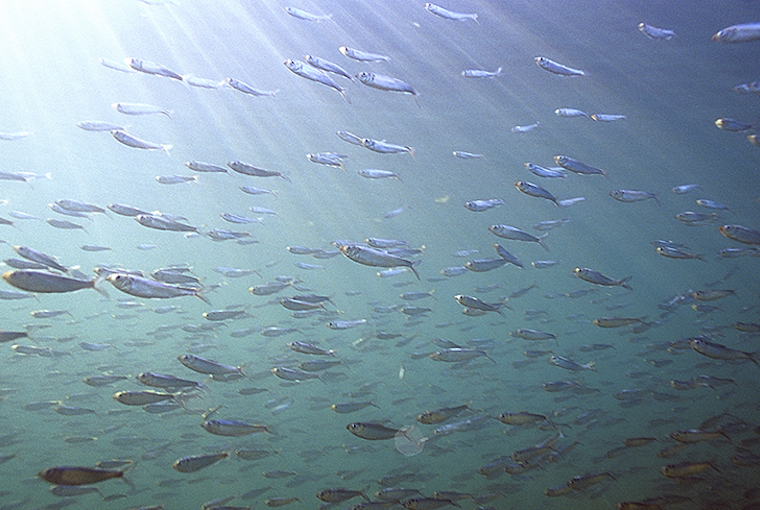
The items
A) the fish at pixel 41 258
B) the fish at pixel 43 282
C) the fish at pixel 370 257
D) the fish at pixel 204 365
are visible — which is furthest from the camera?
the fish at pixel 204 365

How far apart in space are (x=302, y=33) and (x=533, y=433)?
18181mm

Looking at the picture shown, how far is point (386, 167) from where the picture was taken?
22.3 meters

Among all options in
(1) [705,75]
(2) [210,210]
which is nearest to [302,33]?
(1) [705,75]

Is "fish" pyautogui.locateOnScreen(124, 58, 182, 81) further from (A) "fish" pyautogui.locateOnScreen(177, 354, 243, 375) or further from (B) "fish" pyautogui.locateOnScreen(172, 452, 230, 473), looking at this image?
(B) "fish" pyautogui.locateOnScreen(172, 452, 230, 473)

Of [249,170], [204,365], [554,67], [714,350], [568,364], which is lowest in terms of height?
[568,364]

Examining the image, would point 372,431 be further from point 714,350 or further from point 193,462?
point 714,350

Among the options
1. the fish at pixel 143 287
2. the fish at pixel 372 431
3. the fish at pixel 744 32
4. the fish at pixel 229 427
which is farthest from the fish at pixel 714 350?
the fish at pixel 143 287

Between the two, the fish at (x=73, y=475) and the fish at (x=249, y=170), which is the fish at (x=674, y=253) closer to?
the fish at (x=249, y=170)

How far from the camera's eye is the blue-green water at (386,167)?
1227 cm

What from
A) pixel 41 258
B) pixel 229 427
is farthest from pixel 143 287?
pixel 229 427

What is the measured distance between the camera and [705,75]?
564 inches

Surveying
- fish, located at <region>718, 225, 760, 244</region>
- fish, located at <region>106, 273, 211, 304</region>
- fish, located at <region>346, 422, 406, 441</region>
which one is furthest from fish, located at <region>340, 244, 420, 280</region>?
fish, located at <region>718, 225, 760, 244</region>

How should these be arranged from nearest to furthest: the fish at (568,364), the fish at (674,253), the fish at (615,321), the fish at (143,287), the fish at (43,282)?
the fish at (43,282)
the fish at (143,287)
the fish at (674,253)
the fish at (615,321)
the fish at (568,364)

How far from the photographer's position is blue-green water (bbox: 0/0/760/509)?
12.3 metres
